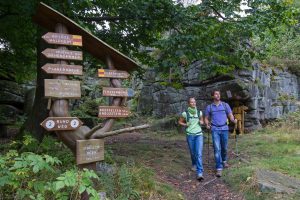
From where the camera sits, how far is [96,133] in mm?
4992

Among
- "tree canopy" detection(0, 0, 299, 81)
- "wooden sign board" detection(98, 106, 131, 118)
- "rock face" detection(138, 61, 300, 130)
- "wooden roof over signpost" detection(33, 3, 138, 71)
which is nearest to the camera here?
"wooden roof over signpost" detection(33, 3, 138, 71)

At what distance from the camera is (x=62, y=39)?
488cm

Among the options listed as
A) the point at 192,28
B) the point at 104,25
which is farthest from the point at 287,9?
the point at 104,25

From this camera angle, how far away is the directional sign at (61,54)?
15.5 ft

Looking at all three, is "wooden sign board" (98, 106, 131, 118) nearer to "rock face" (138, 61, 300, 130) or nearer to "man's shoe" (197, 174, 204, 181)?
"man's shoe" (197, 174, 204, 181)

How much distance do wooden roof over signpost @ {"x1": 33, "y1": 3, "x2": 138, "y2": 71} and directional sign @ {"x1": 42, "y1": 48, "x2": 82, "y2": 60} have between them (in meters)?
0.41

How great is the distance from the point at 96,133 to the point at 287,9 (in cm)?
602

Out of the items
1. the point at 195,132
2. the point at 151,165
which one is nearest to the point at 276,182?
the point at 195,132

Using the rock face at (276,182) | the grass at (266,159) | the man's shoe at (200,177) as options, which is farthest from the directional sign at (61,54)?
the rock face at (276,182)

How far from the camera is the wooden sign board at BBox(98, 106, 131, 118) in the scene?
5039 mm

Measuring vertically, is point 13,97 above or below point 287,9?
below

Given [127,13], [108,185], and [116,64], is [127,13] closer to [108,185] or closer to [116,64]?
[116,64]

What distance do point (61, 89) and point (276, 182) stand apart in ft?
14.8

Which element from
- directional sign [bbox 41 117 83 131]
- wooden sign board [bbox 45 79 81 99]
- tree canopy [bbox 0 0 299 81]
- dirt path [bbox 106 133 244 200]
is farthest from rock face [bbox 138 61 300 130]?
directional sign [bbox 41 117 83 131]
